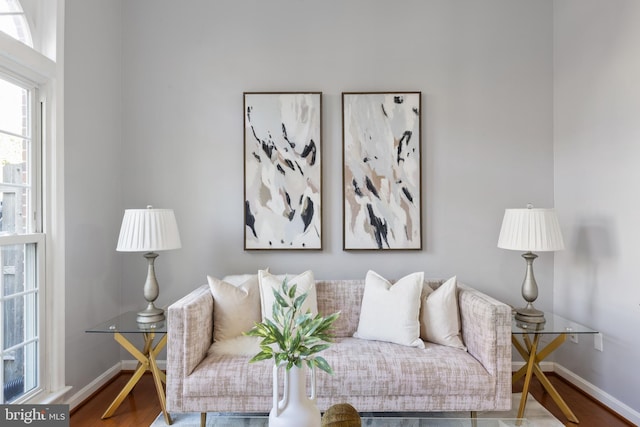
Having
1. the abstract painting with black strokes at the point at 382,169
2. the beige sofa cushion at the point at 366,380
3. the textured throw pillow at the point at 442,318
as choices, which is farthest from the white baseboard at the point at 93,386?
the textured throw pillow at the point at 442,318

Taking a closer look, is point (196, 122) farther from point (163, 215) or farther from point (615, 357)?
point (615, 357)

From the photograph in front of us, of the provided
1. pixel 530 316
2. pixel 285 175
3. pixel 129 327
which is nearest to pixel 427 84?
pixel 285 175

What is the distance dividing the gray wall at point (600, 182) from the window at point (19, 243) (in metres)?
3.40

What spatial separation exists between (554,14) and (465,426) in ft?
9.82

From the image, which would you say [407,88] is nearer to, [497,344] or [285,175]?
[285,175]

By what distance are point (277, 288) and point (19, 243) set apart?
1.41 meters

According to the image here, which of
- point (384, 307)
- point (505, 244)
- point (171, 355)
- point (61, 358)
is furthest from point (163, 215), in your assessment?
point (505, 244)

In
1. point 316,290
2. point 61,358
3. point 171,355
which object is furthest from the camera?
point 316,290

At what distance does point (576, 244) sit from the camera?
2.76 meters

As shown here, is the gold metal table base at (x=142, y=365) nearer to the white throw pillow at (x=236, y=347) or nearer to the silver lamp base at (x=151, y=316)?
the silver lamp base at (x=151, y=316)

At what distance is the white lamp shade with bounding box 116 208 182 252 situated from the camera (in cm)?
236

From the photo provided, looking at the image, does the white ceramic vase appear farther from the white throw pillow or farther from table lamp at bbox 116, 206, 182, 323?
table lamp at bbox 116, 206, 182, 323

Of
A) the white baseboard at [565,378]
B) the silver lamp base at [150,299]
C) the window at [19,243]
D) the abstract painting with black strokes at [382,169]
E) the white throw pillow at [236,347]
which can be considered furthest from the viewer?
the abstract painting with black strokes at [382,169]

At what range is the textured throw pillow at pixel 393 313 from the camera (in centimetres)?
236
